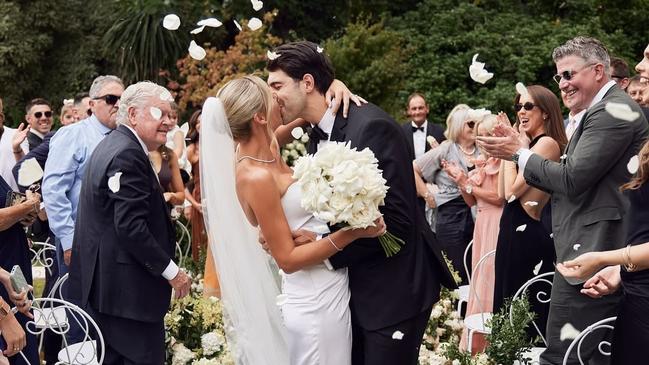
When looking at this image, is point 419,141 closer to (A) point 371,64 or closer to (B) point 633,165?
(A) point 371,64

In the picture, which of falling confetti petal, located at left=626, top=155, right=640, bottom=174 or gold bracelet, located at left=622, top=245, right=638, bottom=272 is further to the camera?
falling confetti petal, located at left=626, top=155, right=640, bottom=174

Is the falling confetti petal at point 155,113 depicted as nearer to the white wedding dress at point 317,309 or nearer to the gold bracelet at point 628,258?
the white wedding dress at point 317,309

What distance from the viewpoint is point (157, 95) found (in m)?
5.09

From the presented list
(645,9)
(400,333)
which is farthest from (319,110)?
(645,9)

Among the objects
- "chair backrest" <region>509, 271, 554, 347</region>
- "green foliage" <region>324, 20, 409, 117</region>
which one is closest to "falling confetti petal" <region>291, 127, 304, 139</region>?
"chair backrest" <region>509, 271, 554, 347</region>

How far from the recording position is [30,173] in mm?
6066

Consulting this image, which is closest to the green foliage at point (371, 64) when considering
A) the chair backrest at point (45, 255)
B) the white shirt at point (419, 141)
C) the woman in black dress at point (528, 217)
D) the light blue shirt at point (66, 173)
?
the white shirt at point (419, 141)

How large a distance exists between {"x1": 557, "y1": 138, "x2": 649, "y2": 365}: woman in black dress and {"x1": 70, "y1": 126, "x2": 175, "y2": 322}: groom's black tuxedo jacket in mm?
2179

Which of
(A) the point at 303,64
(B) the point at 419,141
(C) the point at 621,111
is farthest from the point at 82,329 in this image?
(B) the point at 419,141

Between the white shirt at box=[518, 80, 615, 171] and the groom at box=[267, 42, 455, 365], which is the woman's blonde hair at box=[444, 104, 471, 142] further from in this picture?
the groom at box=[267, 42, 455, 365]

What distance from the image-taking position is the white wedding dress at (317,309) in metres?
3.89

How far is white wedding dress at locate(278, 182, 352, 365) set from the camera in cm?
389

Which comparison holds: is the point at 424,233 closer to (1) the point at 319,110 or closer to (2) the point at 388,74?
(1) the point at 319,110

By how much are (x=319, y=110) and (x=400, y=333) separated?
40.3 inches
